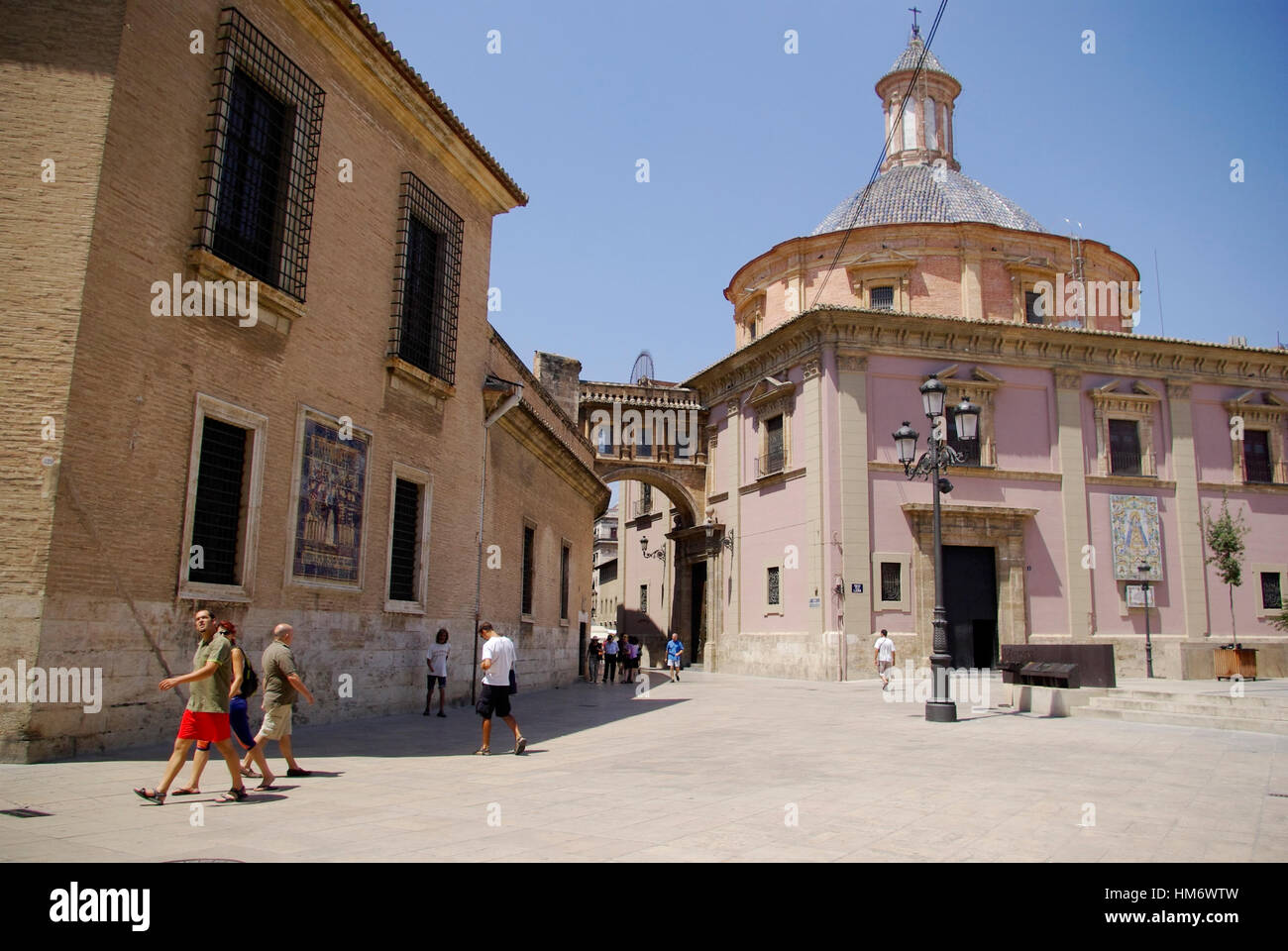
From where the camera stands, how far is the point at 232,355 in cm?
1016

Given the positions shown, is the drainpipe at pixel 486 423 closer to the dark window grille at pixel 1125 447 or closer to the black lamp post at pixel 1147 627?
the black lamp post at pixel 1147 627

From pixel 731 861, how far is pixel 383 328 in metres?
10.5

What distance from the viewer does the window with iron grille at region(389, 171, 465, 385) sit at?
1402cm

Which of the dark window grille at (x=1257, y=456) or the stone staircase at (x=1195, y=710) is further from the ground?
the dark window grille at (x=1257, y=456)

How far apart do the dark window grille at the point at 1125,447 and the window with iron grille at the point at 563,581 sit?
58.9ft

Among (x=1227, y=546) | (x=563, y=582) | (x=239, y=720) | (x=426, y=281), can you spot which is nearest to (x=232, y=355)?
(x=239, y=720)

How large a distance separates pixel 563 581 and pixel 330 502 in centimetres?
1363

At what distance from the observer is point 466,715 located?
559 inches

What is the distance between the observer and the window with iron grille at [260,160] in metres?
9.99

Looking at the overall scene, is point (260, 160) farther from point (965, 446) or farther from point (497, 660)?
point (965, 446)

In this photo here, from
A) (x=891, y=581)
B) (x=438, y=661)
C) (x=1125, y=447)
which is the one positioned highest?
(x=1125, y=447)

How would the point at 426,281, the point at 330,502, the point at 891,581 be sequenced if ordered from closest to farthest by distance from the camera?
1. the point at 330,502
2. the point at 426,281
3. the point at 891,581

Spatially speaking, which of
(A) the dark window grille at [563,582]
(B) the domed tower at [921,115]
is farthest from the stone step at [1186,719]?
A: (B) the domed tower at [921,115]
